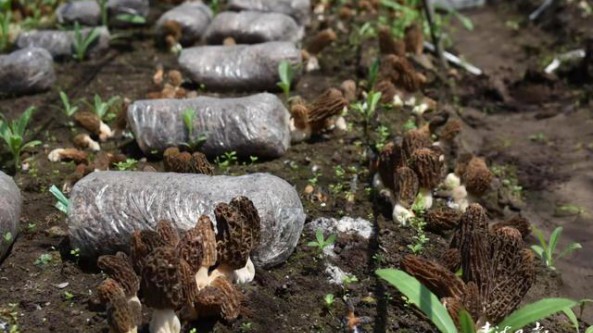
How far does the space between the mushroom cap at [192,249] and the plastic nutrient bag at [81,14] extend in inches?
227

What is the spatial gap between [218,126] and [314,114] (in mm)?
855

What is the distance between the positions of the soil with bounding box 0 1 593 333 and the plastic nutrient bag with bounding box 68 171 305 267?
0.51 feet

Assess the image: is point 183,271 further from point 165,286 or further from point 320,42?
point 320,42

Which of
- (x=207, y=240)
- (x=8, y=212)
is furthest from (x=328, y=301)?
(x=8, y=212)

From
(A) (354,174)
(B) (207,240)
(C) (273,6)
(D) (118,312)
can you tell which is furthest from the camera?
(C) (273,6)

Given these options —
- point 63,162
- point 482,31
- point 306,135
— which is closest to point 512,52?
point 482,31

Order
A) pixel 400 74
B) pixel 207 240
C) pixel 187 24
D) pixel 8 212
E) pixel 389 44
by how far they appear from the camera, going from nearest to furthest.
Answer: pixel 207 240, pixel 8 212, pixel 400 74, pixel 389 44, pixel 187 24

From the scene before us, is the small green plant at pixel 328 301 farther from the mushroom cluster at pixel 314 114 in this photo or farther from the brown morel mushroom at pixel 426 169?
the mushroom cluster at pixel 314 114

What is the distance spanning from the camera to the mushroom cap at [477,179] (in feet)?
17.2

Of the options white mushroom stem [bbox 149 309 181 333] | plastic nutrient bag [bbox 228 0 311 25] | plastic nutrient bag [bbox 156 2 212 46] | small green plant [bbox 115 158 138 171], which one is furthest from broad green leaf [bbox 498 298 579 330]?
plastic nutrient bag [bbox 228 0 311 25]

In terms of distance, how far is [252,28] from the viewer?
8.12 m

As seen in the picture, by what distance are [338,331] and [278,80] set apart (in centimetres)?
370

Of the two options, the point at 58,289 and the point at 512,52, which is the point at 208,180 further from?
the point at 512,52

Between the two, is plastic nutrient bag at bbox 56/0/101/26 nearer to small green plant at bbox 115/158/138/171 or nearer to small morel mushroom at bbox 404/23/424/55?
small morel mushroom at bbox 404/23/424/55
